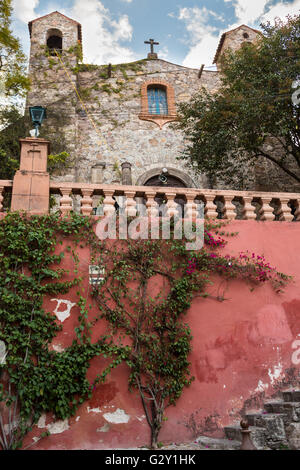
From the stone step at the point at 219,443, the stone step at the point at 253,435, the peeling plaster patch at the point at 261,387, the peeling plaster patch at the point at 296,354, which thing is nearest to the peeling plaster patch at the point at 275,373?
the peeling plaster patch at the point at 261,387

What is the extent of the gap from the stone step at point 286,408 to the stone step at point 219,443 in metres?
0.66

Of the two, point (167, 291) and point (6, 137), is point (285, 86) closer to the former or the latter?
point (167, 291)

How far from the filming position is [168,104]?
13516mm

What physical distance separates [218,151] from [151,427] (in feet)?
23.8

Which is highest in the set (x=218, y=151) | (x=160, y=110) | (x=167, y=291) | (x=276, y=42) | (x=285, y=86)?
(x=160, y=110)

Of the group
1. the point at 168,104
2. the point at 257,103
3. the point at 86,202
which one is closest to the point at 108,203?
the point at 86,202

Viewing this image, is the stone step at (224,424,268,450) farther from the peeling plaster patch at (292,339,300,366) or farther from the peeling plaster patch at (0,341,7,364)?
the peeling plaster patch at (0,341,7,364)

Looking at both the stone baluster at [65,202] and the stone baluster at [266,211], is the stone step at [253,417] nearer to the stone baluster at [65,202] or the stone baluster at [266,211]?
the stone baluster at [266,211]

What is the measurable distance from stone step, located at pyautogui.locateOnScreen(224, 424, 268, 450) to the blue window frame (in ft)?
37.4

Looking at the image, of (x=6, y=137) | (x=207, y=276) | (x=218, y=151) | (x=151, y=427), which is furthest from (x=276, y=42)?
(x=151, y=427)

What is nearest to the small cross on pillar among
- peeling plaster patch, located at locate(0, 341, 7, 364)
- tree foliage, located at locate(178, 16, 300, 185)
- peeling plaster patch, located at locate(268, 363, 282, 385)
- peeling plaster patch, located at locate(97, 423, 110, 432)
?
tree foliage, located at locate(178, 16, 300, 185)

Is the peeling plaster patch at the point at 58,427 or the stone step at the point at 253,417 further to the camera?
the stone step at the point at 253,417

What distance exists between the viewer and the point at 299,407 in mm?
4285

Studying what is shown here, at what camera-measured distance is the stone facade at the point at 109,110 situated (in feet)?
40.2
